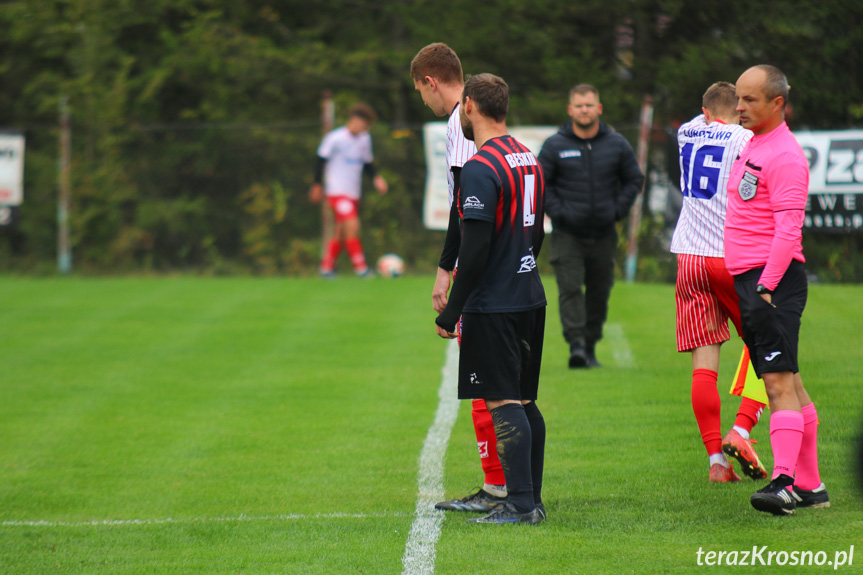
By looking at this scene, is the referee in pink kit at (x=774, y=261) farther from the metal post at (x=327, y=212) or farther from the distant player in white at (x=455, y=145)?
the metal post at (x=327, y=212)

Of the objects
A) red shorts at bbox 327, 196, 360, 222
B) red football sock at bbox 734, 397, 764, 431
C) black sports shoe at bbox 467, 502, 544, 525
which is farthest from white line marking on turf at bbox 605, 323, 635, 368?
red shorts at bbox 327, 196, 360, 222

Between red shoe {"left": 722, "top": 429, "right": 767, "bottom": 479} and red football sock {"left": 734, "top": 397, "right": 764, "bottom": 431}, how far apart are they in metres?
0.25

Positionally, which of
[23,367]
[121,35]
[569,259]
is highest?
[121,35]

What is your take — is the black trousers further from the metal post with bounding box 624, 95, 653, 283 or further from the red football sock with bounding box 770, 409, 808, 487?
the metal post with bounding box 624, 95, 653, 283

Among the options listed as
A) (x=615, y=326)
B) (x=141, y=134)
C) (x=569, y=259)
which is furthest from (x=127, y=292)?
(x=569, y=259)

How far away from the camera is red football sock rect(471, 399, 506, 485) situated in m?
5.14

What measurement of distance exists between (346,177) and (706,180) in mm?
10926

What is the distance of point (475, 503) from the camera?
499 centimetres

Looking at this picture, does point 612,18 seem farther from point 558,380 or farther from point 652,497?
point 652,497

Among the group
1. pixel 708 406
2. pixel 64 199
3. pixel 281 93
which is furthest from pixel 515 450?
pixel 281 93

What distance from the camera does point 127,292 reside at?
14.9m

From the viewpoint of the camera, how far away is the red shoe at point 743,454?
5.28 metres

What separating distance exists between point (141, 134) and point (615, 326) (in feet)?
35.0

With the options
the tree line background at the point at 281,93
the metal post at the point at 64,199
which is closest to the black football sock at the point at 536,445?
the tree line background at the point at 281,93
